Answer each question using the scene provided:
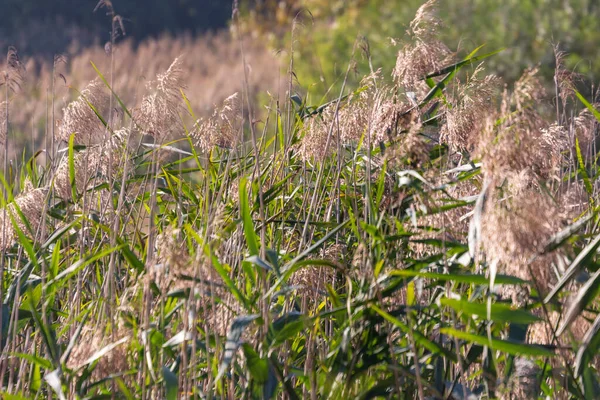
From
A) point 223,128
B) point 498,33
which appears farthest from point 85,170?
point 498,33

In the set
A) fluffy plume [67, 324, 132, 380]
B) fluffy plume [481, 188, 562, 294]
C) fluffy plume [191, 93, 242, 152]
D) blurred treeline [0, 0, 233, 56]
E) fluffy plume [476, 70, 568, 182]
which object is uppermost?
fluffy plume [476, 70, 568, 182]

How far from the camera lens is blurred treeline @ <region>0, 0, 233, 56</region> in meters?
16.1

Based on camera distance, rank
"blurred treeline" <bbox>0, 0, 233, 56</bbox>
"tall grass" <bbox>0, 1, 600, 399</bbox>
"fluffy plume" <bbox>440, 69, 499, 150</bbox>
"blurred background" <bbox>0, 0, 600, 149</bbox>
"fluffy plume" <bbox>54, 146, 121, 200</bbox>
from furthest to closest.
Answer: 1. "blurred treeline" <bbox>0, 0, 233, 56</bbox>
2. "blurred background" <bbox>0, 0, 600, 149</bbox>
3. "fluffy plume" <bbox>54, 146, 121, 200</bbox>
4. "fluffy plume" <bbox>440, 69, 499, 150</bbox>
5. "tall grass" <bbox>0, 1, 600, 399</bbox>

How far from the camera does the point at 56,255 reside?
1.99m

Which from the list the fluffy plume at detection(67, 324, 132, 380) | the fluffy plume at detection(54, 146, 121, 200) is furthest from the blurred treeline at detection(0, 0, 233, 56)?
the fluffy plume at detection(67, 324, 132, 380)

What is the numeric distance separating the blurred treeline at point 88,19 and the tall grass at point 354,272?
45.8ft

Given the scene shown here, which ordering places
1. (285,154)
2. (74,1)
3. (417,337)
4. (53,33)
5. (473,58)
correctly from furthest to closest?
(74,1) → (53,33) → (285,154) → (473,58) → (417,337)

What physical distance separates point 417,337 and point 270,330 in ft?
1.01

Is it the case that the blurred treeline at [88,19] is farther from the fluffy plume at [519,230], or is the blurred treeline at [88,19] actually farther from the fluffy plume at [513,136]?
the fluffy plume at [519,230]

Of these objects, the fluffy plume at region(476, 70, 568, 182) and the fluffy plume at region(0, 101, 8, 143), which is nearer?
the fluffy plume at region(476, 70, 568, 182)

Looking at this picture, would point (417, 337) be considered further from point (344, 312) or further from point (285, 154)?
point (285, 154)

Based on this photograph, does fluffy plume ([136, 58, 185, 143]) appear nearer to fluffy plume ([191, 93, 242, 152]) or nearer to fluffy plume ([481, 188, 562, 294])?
fluffy plume ([191, 93, 242, 152])

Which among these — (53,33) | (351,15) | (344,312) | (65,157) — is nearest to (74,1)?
(53,33)

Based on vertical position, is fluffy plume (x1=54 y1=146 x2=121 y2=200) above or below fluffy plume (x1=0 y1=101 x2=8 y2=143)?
below
